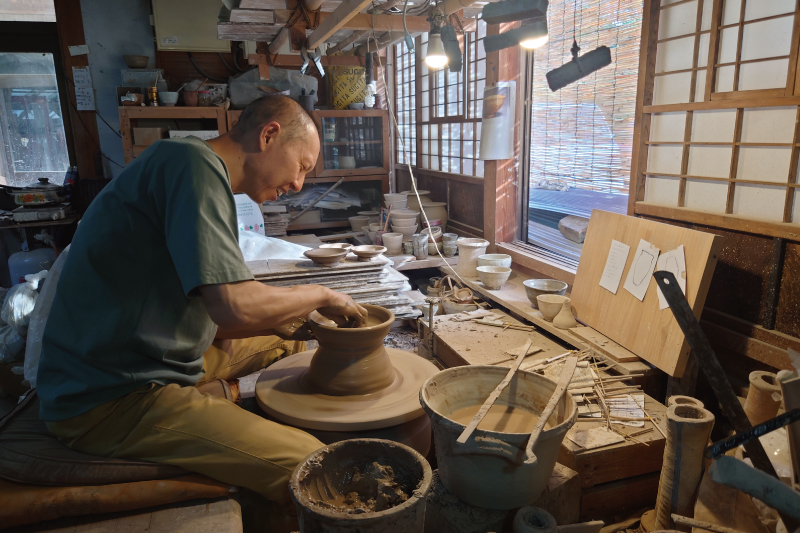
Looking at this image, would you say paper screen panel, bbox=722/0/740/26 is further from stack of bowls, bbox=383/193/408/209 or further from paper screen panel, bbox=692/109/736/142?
stack of bowls, bbox=383/193/408/209

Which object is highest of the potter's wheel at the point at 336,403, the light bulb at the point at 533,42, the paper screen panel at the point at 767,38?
the light bulb at the point at 533,42

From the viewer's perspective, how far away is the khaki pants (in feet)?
6.15

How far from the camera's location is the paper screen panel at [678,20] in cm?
279

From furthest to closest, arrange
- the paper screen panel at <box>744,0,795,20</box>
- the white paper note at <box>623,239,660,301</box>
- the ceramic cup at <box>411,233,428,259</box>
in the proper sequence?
1. the ceramic cup at <box>411,233,428,259</box>
2. the white paper note at <box>623,239,660,301</box>
3. the paper screen panel at <box>744,0,795,20</box>

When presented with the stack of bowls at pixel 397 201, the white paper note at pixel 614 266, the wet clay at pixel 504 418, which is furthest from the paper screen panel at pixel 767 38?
the stack of bowls at pixel 397 201

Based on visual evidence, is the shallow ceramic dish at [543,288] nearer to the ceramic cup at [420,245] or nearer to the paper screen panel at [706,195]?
the paper screen panel at [706,195]

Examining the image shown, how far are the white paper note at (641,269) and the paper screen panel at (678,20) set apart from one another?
3.75 feet

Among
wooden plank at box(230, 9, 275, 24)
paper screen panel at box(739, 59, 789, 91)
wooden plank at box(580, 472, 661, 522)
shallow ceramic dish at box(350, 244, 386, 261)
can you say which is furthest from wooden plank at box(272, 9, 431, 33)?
wooden plank at box(580, 472, 661, 522)

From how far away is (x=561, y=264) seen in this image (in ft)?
13.4

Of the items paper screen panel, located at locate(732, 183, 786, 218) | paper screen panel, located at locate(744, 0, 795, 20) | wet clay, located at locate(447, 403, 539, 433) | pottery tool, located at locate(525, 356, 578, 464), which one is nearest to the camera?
pottery tool, located at locate(525, 356, 578, 464)

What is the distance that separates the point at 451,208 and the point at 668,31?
3.13 meters

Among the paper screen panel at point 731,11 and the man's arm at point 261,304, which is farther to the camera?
the paper screen panel at point 731,11

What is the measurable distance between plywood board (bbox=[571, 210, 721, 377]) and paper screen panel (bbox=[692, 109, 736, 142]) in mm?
491

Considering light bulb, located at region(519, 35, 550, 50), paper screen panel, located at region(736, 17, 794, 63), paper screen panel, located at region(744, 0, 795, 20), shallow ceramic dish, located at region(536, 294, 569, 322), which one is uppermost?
paper screen panel, located at region(744, 0, 795, 20)
